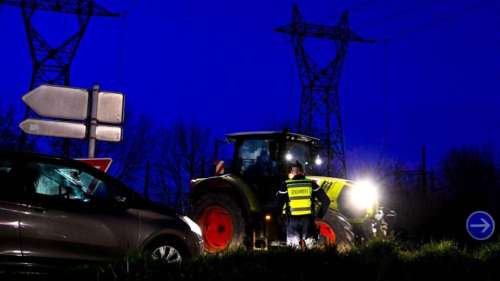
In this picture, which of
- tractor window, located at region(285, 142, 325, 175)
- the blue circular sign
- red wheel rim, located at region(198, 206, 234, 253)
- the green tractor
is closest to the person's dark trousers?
the green tractor

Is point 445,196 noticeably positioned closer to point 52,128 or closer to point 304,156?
point 304,156

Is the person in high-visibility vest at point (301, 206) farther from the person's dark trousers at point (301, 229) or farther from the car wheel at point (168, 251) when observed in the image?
the car wheel at point (168, 251)

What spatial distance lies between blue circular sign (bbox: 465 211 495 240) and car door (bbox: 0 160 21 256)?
886cm

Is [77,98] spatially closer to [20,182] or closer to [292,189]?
[20,182]

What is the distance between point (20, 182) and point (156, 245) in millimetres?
1916

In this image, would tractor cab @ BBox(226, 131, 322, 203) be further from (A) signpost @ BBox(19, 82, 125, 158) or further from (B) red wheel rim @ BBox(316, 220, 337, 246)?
(A) signpost @ BBox(19, 82, 125, 158)

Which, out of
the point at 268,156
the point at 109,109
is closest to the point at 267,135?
the point at 268,156

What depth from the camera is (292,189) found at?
10.8m

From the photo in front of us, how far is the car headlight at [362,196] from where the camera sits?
13.0 m

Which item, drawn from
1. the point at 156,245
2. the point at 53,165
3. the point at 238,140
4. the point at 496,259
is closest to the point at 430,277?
the point at 496,259

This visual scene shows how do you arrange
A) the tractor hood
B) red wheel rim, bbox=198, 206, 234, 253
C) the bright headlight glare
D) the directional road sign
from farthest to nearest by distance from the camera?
the bright headlight glare < red wheel rim, bbox=198, 206, 234, 253 < the tractor hood < the directional road sign

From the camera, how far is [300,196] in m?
10.7

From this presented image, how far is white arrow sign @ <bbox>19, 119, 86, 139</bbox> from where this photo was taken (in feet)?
32.6

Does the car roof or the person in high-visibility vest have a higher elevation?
the car roof
